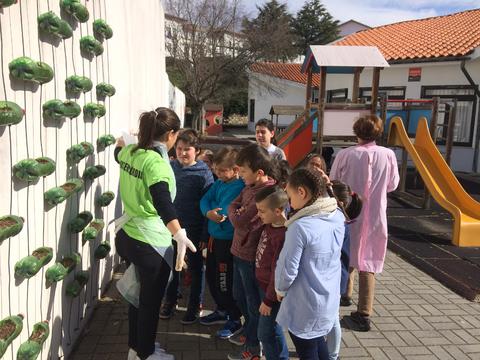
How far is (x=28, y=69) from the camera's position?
2002 mm

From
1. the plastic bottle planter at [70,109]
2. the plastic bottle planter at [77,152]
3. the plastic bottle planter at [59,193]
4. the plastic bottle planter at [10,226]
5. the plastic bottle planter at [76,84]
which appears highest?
the plastic bottle planter at [76,84]

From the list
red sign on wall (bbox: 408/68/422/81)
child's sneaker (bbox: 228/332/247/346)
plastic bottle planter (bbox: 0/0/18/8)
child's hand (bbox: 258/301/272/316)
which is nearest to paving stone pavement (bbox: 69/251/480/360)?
child's sneaker (bbox: 228/332/247/346)

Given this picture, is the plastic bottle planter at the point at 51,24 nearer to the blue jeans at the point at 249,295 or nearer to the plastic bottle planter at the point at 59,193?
the plastic bottle planter at the point at 59,193

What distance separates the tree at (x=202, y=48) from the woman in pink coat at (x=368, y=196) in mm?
20870

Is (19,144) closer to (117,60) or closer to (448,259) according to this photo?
(117,60)

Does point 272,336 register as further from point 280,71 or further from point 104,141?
point 280,71

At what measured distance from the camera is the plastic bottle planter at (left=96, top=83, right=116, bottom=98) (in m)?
3.31

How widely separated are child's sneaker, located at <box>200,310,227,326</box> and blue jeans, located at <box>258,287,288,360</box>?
1.00 meters

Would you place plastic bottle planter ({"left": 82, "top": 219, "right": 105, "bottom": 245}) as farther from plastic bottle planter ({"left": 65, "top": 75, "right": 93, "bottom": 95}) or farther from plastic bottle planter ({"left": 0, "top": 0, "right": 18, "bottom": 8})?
plastic bottle planter ({"left": 0, "top": 0, "right": 18, "bottom": 8})

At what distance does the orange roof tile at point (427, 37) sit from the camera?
13086 mm

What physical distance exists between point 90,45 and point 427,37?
594 inches

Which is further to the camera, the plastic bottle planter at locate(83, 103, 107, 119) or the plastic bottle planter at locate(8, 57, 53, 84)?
the plastic bottle planter at locate(83, 103, 107, 119)

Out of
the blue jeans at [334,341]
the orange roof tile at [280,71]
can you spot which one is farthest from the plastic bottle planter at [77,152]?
the orange roof tile at [280,71]

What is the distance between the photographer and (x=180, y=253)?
2371 mm
